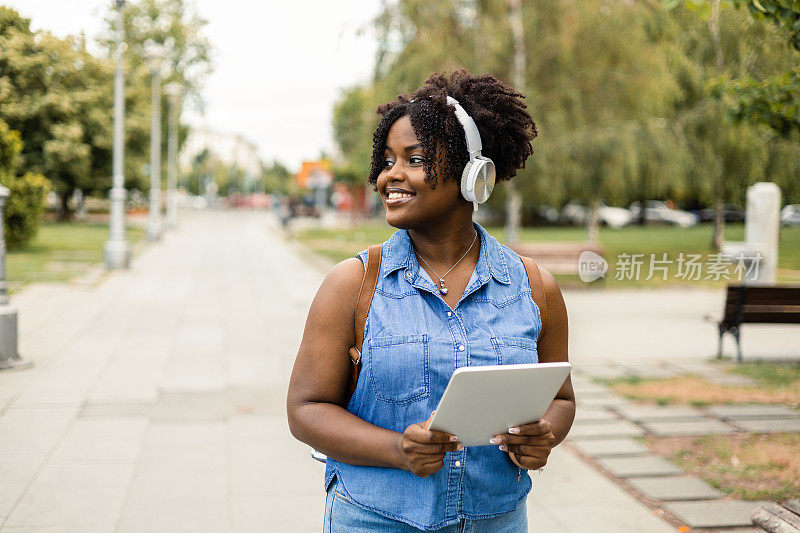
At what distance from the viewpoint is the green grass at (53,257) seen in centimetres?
1526

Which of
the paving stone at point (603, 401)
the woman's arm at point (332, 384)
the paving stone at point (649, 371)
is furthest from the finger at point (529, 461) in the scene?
the paving stone at point (649, 371)

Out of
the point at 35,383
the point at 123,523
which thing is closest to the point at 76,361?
the point at 35,383

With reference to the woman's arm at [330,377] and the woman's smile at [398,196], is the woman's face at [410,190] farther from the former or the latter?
the woman's arm at [330,377]

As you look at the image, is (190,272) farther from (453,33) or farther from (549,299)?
(549,299)

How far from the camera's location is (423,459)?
5.62 feet

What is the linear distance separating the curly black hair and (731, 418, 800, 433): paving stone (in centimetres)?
468

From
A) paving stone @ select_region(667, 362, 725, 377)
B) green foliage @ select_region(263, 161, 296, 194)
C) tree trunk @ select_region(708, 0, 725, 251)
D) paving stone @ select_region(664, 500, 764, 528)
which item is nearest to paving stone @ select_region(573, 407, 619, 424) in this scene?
paving stone @ select_region(664, 500, 764, 528)

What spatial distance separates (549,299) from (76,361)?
6.68 metres

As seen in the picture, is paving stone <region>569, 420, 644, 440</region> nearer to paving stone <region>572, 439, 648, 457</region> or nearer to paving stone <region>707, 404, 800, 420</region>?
paving stone <region>572, 439, 648, 457</region>

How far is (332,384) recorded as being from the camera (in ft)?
6.20

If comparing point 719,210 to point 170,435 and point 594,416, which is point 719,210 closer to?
point 594,416

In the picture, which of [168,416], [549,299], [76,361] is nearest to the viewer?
[549,299]

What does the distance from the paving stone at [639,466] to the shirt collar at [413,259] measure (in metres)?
3.46

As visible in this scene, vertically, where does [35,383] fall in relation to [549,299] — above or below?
below
